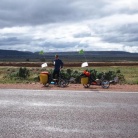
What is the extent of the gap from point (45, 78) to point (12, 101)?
18.8ft

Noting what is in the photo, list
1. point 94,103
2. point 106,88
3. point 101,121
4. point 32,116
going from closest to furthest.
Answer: point 101,121 → point 32,116 → point 94,103 → point 106,88

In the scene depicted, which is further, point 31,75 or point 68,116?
point 31,75

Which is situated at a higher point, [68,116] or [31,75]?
[68,116]

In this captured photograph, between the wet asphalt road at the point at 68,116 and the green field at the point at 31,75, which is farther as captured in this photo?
the green field at the point at 31,75

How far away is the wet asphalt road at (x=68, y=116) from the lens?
22.9 ft

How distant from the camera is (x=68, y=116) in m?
8.49

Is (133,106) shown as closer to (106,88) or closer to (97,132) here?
(97,132)

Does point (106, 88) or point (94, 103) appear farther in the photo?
point (106, 88)

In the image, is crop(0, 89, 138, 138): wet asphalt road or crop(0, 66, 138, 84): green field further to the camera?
crop(0, 66, 138, 84): green field

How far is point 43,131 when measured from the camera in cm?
705

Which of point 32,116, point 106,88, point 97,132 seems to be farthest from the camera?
point 106,88

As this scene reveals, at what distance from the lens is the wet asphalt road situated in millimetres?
6969

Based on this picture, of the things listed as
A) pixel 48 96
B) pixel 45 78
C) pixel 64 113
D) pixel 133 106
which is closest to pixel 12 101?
pixel 48 96

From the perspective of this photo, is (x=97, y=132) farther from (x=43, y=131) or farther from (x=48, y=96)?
(x=48, y=96)
